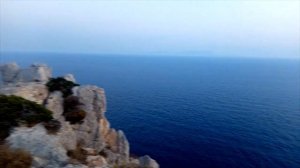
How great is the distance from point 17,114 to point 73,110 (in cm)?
1287

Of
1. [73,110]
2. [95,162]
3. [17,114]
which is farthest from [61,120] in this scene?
[95,162]

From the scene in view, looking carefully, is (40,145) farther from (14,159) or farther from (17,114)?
(17,114)

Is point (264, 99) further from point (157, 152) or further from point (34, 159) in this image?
point (34, 159)

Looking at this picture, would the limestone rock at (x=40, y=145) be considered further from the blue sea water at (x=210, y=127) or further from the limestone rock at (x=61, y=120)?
the blue sea water at (x=210, y=127)

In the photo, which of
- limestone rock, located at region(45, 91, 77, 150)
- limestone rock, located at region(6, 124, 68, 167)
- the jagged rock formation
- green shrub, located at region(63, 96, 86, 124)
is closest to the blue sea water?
the jagged rock formation

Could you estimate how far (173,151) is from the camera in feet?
229

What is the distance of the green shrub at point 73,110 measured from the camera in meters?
38.0

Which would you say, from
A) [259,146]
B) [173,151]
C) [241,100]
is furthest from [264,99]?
[173,151]

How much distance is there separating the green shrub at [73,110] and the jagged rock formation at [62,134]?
576mm

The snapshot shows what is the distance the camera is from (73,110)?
3900 centimetres

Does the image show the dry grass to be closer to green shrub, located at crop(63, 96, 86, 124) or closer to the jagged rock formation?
the jagged rock formation

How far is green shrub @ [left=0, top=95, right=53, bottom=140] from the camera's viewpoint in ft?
80.8

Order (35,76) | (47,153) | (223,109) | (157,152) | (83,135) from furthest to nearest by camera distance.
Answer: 1. (223,109)
2. (157,152)
3. (35,76)
4. (83,135)
5. (47,153)

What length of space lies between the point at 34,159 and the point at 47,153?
2.16 meters
